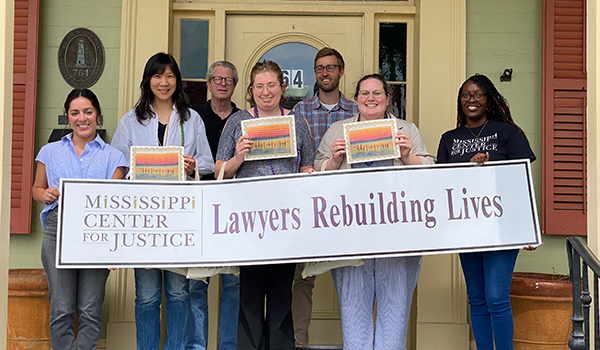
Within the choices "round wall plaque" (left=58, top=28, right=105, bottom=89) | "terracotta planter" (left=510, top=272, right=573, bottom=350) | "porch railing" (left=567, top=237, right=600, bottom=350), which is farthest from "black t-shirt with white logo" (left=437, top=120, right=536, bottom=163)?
"round wall plaque" (left=58, top=28, right=105, bottom=89)

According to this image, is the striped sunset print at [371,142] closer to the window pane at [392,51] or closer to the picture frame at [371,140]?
the picture frame at [371,140]

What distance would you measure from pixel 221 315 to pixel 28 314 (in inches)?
49.6

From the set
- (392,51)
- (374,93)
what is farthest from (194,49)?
(374,93)

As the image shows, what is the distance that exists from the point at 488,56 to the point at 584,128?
879mm

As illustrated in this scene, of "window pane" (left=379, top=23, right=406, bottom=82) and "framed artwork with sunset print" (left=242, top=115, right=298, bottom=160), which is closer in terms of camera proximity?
"framed artwork with sunset print" (left=242, top=115, right=298, bottom=160)

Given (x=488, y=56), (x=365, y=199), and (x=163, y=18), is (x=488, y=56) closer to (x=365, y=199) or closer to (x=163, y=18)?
(x=365, y=199)

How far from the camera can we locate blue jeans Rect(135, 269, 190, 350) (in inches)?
148

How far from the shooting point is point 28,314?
4.17 m

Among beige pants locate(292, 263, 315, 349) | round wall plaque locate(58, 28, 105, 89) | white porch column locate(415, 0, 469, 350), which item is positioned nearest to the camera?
beige pants locate(292, 263, 315, 349)

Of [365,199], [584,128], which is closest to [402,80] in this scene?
[584,128]

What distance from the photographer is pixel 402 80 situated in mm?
5039

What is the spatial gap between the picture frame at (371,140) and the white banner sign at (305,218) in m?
0.09

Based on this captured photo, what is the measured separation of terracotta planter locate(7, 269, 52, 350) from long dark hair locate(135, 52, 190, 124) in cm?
131

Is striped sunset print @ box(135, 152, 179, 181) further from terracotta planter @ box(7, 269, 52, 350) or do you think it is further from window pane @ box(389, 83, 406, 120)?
window pane @ box(389, 83, 406, 120)
